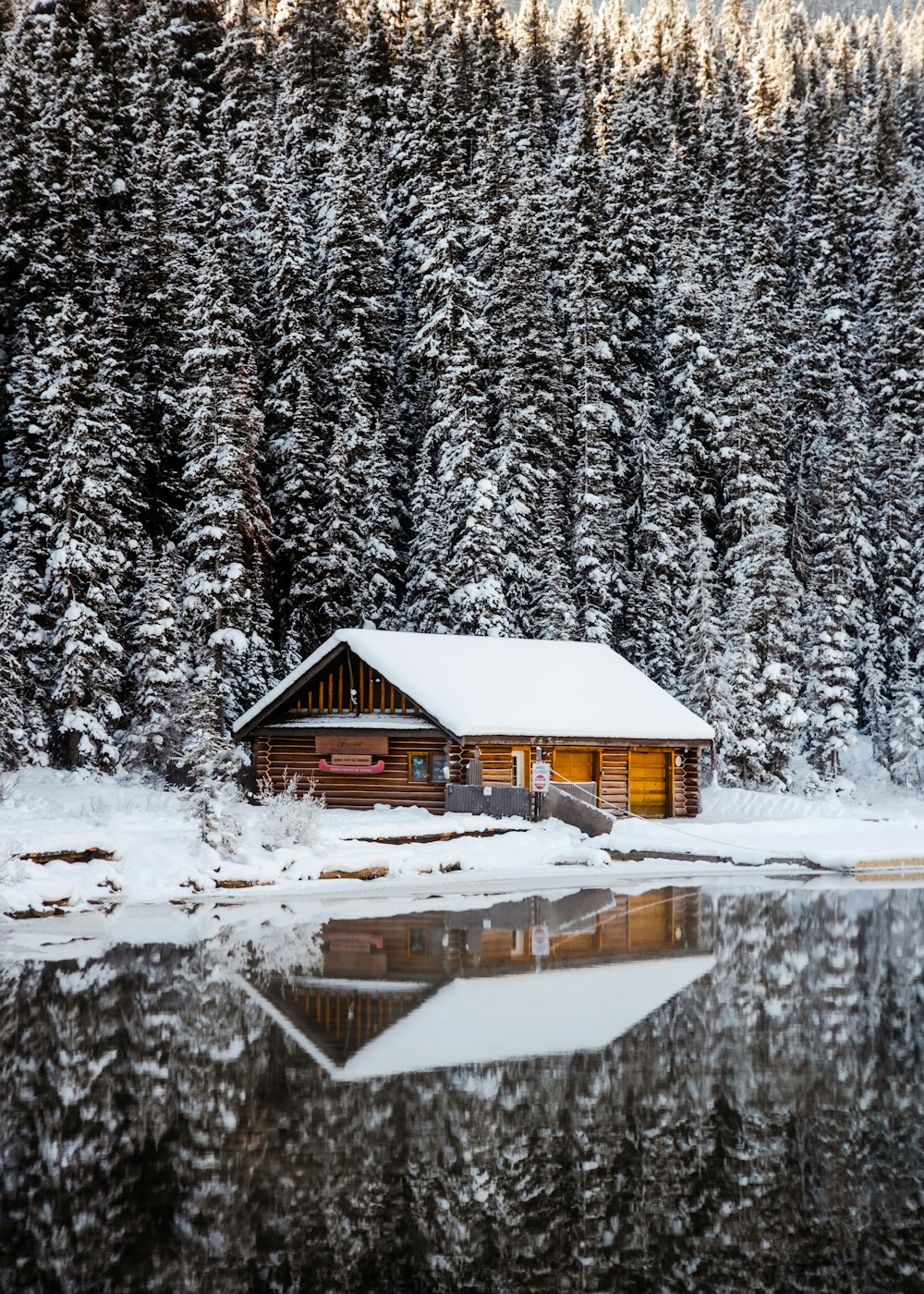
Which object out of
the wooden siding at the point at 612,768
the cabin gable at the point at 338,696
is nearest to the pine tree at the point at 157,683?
the cabin gable at the point at 338,696

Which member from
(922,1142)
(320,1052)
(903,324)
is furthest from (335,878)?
(903,324)

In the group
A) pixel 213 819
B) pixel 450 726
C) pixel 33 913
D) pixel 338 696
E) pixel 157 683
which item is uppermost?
pixel 157 683

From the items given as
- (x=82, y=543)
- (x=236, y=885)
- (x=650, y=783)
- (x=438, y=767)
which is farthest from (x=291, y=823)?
(x=82, y=543)

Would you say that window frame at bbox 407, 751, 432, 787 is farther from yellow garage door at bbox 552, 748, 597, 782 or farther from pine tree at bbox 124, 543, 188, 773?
pine tree at bbox 124, 543, 188, 773

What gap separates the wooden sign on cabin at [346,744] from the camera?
3344 centimetres

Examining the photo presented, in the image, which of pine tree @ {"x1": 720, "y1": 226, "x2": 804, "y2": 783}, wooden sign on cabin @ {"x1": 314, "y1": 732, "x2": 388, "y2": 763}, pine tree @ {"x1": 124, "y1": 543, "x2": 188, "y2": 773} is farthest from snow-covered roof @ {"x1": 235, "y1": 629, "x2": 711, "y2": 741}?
pine tree @ {"x1": 720, "y1": 226, "x2": 804, "y2": 783}

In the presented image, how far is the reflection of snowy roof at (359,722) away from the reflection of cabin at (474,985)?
14.2m

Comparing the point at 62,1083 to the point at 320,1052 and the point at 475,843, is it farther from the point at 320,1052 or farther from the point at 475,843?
the point at 475,843

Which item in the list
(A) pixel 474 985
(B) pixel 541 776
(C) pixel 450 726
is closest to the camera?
(A) pixel 474 985

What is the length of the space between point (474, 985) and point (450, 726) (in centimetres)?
1885

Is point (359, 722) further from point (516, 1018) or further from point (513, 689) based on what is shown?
point (516, 1018)

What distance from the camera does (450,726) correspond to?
1230 inches

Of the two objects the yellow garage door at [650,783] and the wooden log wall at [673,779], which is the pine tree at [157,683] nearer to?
the wooden log wall at [673,779]

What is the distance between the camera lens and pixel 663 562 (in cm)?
5209
